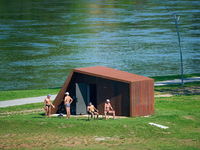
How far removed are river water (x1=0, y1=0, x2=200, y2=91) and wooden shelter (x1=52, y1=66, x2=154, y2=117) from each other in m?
24.9

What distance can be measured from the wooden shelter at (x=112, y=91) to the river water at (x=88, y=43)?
2493 centimetres

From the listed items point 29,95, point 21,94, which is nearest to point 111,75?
point 29,95

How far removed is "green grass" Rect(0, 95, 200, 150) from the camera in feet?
64.3

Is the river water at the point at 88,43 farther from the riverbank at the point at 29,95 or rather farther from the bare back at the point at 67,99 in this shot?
the bare back at the point at 67,99

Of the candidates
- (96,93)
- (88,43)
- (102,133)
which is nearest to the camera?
(102,133)

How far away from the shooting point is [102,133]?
21.0 m

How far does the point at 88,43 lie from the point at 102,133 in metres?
60.2

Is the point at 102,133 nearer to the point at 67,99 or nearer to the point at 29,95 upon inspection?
the point at 67,99

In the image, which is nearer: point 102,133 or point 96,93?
point 102,133

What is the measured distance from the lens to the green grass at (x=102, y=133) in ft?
64.3

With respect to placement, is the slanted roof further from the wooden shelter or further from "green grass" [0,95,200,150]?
"green grass" [0,95,200,150]

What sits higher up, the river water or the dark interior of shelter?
the river water

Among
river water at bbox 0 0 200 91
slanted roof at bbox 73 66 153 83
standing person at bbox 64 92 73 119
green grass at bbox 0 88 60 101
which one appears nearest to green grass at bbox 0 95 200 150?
standing person at bbox 64 92 73 119

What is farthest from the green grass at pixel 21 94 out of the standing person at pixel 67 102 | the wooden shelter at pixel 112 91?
the standing person at pixel 67 102
